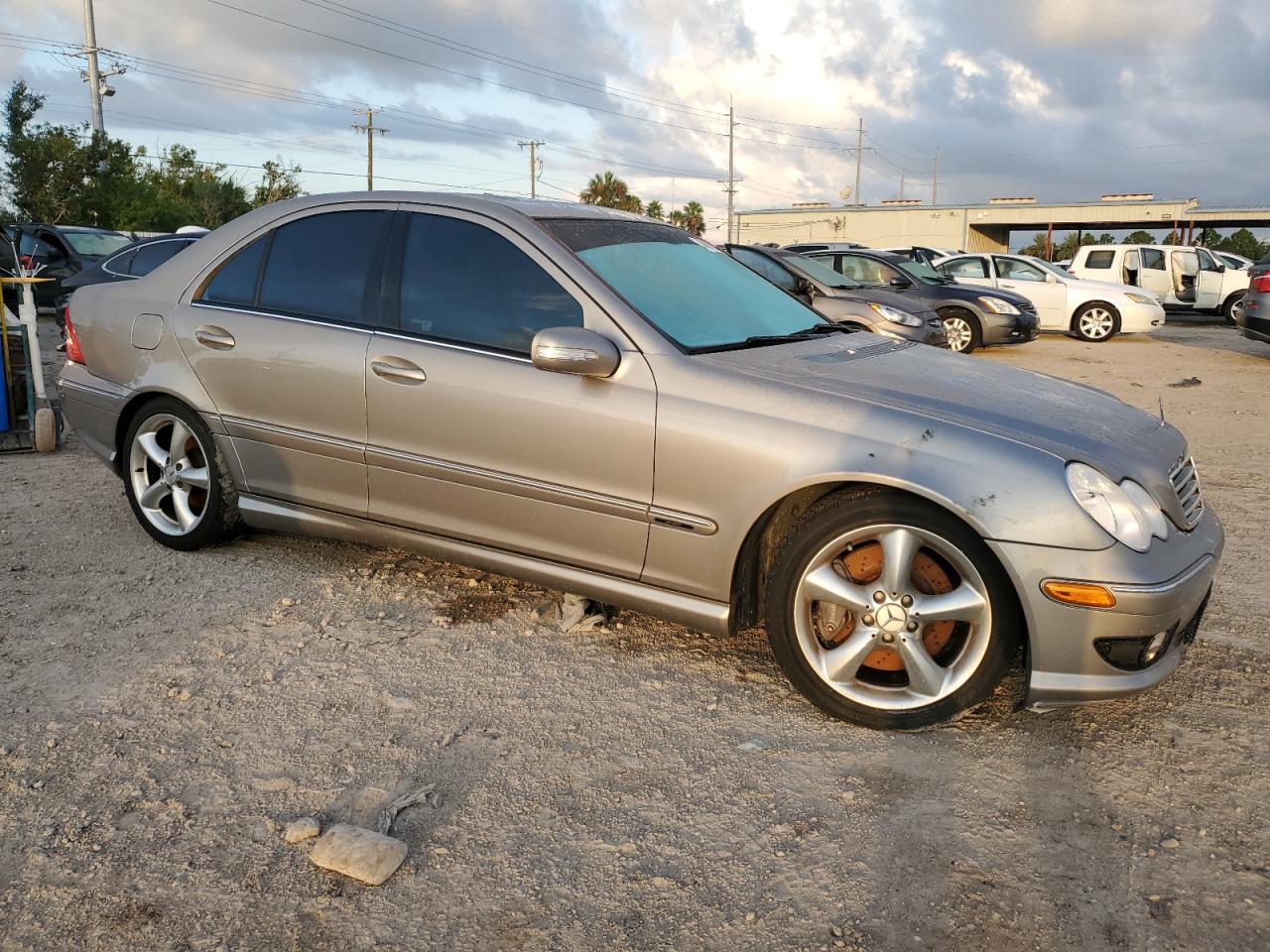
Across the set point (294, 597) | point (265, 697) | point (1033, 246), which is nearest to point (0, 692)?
point (265, 697)

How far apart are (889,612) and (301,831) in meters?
1.76

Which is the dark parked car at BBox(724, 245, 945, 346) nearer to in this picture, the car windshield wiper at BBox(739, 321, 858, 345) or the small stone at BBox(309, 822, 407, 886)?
the car windshield wiper at BBox(739, 321, 858, 345)

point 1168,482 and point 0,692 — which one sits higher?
point 1168,482

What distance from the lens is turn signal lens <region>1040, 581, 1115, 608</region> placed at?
293 cm

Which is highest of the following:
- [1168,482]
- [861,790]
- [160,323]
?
[160,323]

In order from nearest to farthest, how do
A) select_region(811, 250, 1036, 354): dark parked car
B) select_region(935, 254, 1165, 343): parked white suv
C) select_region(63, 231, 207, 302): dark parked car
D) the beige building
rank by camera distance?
select_region(63, 231, 207, 302): dark parked car, select_region(811, 250, 1036, 354): dark parked car, select_region(935, 254, 1165, 343): parked white suv, the beige building

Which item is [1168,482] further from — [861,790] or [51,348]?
[51,348]

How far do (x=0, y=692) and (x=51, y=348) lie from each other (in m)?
10.8

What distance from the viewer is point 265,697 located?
3408 millimetres

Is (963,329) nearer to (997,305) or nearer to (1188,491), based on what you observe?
(997,305)

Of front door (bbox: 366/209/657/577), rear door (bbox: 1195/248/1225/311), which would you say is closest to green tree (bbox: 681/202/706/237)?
rear door (bbox: 1195/248/1225/311)

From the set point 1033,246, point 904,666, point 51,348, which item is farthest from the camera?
point 1033,246

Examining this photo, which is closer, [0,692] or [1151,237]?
[0,692]

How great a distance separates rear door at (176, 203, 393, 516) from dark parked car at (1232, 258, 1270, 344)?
13.1 metres
